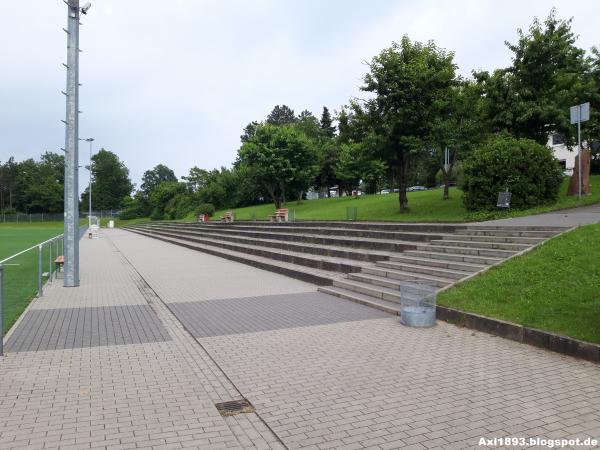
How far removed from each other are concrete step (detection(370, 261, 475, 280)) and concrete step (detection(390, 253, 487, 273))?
72mm

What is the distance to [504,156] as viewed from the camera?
1417 centimetres

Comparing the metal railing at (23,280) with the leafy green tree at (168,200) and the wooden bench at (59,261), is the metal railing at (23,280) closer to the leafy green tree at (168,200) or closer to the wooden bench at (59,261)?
A: the wooden bench at (59,261)

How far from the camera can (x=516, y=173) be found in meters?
14.3

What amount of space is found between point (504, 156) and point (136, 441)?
13.4 m

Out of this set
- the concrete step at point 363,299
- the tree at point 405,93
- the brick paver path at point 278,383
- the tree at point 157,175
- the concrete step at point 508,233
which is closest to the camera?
the brick paver path at point 278,383

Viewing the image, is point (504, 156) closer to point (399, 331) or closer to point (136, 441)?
point (399, 331)

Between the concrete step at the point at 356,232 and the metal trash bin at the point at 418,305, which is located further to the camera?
the concrete step at the point at 356,232

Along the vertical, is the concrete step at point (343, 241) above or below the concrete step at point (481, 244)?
below

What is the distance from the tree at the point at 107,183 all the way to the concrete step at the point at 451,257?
101637 millimetres

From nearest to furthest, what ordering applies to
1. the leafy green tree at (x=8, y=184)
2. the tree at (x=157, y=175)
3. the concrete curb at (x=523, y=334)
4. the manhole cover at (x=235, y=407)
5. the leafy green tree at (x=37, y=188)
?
1. the manhole cover at (x=235, y=407)
2. the concrete curb at (x=523, y=334)
3. the leafy green tree at (x=37, y=188)
4. the leafy green tree at (x=8, y=184)
5. the tree at (x=157, y=175)

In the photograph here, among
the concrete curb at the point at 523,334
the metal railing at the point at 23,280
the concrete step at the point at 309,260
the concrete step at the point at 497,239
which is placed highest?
the concrete step at the point at 497,239

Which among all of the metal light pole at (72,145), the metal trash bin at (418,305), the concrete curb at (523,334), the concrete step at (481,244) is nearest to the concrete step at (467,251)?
the concrete step at (481,244)

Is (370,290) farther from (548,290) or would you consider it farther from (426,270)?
(548,290)

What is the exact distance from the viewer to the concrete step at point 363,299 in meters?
8.10
